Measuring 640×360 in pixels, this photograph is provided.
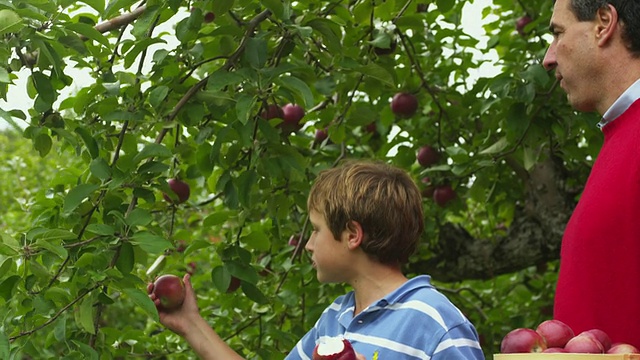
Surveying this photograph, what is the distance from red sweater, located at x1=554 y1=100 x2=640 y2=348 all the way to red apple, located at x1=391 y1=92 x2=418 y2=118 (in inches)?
70.1

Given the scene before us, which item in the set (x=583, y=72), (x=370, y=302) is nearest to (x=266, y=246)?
(x=370, y=302)

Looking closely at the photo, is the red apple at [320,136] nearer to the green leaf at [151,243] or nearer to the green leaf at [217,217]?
the green leaf at [217,217]

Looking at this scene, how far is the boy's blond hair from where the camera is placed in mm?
2156

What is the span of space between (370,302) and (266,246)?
1.05m

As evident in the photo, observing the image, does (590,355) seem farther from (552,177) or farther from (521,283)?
(521,283)

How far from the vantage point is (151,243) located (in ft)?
7.79

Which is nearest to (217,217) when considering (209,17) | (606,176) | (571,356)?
(209,17)

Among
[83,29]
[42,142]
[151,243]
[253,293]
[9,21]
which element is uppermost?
[9,21]

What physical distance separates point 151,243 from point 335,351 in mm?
819

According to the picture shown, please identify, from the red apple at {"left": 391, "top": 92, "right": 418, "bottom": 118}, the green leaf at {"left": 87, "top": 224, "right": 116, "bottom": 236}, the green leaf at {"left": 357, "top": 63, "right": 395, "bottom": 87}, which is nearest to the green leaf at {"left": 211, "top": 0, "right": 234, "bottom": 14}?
the green leaf at {"left": 357, "top": 63, "right": 395, "bottom": 87}

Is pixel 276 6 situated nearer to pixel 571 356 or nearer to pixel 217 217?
pixel 217 217

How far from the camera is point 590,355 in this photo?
1368 millimetres

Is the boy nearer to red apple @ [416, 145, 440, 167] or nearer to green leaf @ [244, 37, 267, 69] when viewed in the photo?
green leaf @ [244, 37, 267, 69]

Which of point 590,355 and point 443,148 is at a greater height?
point 590,355
